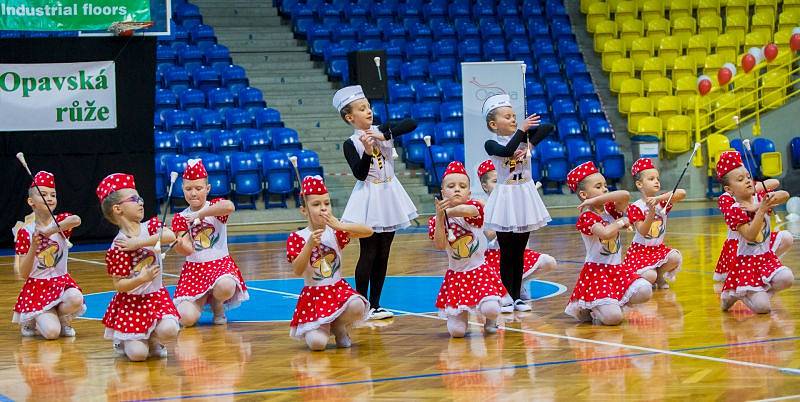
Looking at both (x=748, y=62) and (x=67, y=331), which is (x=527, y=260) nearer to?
(x=67, y=331)

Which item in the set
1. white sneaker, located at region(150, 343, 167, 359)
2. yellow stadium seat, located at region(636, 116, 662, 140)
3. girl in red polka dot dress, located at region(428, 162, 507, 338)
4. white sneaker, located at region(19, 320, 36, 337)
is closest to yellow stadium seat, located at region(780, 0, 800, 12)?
yellow stadium seat, located at region(636, 116, 662, 140)

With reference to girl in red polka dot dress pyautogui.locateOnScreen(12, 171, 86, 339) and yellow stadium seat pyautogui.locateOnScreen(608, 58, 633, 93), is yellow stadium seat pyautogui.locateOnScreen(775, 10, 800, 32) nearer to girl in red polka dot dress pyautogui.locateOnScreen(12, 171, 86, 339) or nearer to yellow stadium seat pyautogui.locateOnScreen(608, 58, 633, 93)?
yellow stadium seat pyautogui.locateOnScreen(608, 58, 633, 93)

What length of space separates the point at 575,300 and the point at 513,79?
7.67m

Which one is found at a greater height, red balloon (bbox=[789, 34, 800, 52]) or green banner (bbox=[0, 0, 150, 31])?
red balloon (bbox=[789, 34, 800, 52])

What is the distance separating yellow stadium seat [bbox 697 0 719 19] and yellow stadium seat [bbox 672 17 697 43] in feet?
0.83

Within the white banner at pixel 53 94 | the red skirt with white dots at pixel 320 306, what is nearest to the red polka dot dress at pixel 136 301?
the red skirt with white dots at pixel 320 306

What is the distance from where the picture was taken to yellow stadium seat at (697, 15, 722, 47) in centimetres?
1980

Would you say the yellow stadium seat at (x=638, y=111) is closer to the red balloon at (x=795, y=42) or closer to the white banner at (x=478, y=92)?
the red balloon at (x=795, y=42)

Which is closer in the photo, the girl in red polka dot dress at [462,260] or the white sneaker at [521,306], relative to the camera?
the girl in red polka dot dress at [462,260]

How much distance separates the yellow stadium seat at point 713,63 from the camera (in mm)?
19156

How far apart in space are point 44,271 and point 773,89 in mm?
14486

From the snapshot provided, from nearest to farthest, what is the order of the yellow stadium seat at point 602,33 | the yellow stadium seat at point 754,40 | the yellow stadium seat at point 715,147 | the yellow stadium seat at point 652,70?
the yellow stadium seat at point 715,147 < the yellow stadium seat at point 754,40 < the yellow stadium seat at point 652,70 < the yellow stadium seat at point 602,33

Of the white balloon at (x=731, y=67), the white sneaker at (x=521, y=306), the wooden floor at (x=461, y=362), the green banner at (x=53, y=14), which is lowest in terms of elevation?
the wooden floor at (x=461, y=362)

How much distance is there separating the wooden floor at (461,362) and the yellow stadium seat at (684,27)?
41.0 feet
